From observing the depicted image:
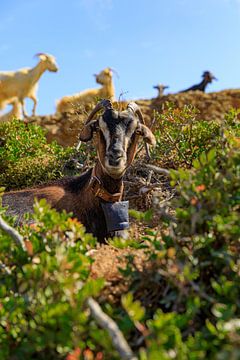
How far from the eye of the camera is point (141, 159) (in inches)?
357

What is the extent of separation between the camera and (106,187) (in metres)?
6.54

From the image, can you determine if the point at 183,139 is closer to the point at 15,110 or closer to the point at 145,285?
the point at 145,285

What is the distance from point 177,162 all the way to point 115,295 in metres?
5.67

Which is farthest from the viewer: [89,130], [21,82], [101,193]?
[21,82]

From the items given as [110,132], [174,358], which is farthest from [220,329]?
[110,132]

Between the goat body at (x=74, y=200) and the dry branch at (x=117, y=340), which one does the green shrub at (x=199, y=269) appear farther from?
the goat body at (x=74, y=200)

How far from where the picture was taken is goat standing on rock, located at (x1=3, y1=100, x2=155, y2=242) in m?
6.10

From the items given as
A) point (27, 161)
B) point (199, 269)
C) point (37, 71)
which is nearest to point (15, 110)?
point (37, 71)

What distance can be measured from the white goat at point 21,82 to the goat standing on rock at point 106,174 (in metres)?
17.1

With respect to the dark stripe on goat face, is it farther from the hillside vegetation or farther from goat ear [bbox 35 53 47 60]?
goat ear [bbox 35 53 47 60]

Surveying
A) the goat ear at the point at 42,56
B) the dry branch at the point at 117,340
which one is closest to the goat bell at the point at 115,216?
the dry branch at the point at 117,340

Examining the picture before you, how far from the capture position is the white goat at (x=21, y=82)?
A: 23.5 m

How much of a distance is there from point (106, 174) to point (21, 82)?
18.0 m

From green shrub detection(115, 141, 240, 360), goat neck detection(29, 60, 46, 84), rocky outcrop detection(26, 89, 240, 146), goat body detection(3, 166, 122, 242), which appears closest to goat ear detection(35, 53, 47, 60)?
goat neck detection(29, 60, 46, 84)
